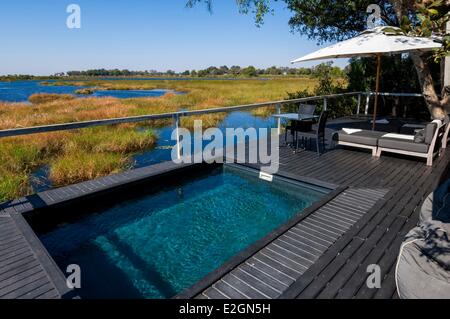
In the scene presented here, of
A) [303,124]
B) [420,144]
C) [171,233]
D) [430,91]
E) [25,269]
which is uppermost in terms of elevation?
[430,91]

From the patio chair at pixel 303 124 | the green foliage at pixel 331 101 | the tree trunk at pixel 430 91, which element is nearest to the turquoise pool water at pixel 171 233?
the patio chair at pixel 303 124

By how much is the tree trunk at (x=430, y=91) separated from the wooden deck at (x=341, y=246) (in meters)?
4.09

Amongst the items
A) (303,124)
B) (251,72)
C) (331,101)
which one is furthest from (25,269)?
(251,72)

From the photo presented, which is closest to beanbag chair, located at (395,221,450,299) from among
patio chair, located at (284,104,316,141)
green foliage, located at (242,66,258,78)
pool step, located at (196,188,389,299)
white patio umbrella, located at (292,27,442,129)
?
pool step, located at (196,188,389,299)

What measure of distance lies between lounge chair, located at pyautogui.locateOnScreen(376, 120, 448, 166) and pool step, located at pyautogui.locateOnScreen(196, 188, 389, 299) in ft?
6.72

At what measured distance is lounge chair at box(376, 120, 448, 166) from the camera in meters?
5.19

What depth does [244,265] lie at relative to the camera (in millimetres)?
2646

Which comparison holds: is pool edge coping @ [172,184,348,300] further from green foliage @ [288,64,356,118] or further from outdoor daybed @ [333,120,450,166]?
green foliage @ [288,64,356,118]

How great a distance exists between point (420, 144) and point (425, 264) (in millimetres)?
4141

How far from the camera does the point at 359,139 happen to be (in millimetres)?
6180

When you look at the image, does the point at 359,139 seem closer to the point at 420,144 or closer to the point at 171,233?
the point at 420,144

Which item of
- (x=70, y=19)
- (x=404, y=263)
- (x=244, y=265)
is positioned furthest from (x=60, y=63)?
(x=404, y=263)

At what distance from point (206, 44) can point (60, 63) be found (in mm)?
18424

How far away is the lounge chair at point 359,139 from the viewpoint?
237 inches
